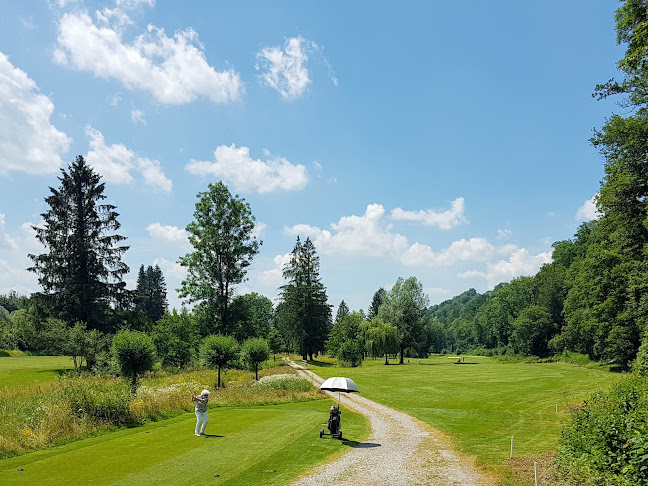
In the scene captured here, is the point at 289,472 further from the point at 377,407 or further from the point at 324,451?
the point at 377,407

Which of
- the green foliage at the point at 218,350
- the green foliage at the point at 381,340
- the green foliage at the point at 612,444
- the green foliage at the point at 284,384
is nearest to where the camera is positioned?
the green foliage at the point at 612,444

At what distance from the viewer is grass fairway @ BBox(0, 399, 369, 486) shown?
1134 cm

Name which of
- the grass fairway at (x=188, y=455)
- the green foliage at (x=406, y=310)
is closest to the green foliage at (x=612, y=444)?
the grass fairway at (x=188, y=455)

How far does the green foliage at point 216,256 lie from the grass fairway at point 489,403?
45.1 feet

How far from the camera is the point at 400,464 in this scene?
13406 millimetres

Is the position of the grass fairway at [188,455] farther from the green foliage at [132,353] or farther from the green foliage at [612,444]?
the green foliage at [612,444]

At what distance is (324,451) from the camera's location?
14.8 metres

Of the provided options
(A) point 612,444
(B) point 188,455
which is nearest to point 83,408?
(B) point 188,455

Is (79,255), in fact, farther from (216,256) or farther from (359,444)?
(359,444)

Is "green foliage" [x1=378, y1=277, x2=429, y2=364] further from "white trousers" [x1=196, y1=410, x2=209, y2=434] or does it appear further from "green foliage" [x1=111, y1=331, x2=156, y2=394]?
"white trousers" [x1=196, y1=410, x2=209, y2=434]

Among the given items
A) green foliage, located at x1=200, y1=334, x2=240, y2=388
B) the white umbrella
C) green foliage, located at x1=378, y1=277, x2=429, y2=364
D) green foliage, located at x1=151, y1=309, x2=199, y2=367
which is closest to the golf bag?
the white umbrella

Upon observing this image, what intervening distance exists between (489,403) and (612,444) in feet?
66.9

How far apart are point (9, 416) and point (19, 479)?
8.17 meters

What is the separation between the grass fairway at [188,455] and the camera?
37.2ft
